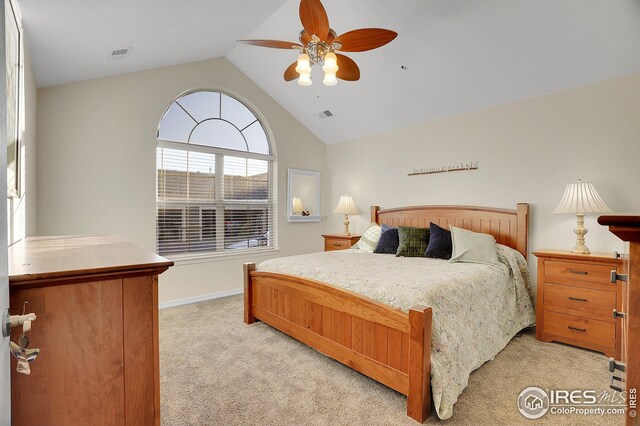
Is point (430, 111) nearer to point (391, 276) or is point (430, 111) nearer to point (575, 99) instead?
point (575, 99)

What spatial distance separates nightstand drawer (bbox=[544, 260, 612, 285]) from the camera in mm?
2535

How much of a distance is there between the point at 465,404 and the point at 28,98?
12.1 feet

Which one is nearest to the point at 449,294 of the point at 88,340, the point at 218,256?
the point at 88,340

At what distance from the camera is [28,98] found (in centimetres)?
235

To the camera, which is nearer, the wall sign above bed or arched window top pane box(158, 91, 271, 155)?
the wall sign above bed

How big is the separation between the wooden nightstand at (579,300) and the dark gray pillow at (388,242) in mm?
1377

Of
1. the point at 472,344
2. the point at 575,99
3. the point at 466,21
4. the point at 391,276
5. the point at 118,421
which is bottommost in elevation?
the point at 472,344

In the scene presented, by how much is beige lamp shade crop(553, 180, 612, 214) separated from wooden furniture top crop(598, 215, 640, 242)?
101 inches

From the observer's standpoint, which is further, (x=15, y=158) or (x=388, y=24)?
(x=388, y=24)

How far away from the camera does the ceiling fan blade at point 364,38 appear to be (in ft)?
7.19

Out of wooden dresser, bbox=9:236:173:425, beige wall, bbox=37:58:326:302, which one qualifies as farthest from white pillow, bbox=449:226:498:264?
beige wall, bbox=37:58:326:302

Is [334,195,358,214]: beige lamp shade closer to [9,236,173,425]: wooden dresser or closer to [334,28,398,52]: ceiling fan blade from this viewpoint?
[334,28,398,52]: ceiling fan blade

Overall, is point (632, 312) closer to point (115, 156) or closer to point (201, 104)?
point (115, 156)

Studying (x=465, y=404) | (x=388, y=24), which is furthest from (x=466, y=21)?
(x=465, y=404)
